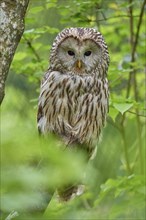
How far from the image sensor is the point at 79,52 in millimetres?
2691

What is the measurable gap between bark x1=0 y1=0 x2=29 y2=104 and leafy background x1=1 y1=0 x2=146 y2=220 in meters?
0.09

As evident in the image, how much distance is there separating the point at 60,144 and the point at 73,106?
70.5 inches

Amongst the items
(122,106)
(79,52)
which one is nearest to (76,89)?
(79,52)

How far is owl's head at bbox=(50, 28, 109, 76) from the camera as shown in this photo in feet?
8.75

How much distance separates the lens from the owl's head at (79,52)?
267cm

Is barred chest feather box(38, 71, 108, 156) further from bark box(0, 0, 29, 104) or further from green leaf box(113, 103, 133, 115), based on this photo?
A: bark box(0, 0, 29, 104)

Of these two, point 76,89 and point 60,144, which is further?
point 76,89

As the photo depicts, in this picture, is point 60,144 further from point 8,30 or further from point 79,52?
point 79,52

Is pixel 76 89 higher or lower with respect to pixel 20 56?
lower

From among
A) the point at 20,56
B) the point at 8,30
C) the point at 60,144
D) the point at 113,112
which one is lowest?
the point at 113,112

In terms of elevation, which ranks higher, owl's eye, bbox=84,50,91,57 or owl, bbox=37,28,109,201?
owl's eye, bbox=84,50,91,57

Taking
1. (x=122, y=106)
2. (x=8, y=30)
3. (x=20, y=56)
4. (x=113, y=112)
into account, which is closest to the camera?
(x=8, y=30)

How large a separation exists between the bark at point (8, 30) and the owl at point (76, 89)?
1.23 meters

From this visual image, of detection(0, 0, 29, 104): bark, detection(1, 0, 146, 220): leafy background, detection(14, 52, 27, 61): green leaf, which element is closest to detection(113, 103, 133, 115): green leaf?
detection(1, 0, 146, 220): leafy background
